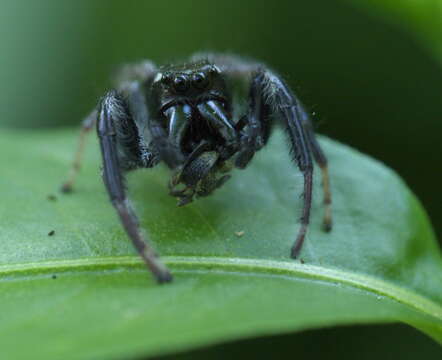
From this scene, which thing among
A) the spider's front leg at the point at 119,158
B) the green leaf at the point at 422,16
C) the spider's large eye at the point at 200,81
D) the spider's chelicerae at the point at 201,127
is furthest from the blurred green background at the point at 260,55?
the spider's front leg at the point at 119,158

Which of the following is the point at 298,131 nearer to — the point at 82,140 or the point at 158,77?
the point at 158,77

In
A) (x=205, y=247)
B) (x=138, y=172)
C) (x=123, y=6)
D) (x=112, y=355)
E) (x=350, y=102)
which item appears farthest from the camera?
(x=123, y=6)

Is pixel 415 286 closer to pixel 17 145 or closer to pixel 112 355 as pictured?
pixel 112 355

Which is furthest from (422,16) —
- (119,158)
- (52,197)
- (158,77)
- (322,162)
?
(52,197)

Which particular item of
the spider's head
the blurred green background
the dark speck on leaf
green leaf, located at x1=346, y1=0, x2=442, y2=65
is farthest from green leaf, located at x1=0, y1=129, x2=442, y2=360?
the blurred green background

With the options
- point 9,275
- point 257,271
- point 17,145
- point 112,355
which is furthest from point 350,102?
point 112,355

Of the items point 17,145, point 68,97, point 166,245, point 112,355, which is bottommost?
point 68,97

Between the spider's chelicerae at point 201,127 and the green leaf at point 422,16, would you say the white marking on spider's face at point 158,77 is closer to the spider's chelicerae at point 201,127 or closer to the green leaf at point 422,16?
the spider's chelicerae at point 201,127
